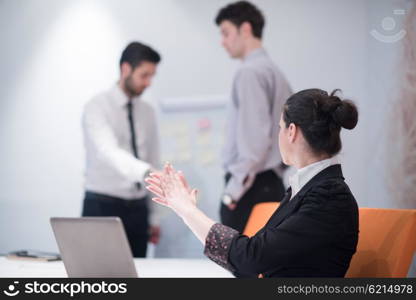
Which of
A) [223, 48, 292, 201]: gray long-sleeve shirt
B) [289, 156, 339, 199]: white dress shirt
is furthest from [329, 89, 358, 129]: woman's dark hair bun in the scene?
[223, 48, 292, 201]: gray long-sleeve shirt

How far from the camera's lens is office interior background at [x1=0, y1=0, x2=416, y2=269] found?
444cm

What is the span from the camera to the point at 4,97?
5023mm

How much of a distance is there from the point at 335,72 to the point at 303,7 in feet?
1.83

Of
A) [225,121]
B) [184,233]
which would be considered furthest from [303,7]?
[184,233]

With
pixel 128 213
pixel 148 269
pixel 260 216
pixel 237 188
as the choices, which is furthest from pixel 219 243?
pixel 128 213

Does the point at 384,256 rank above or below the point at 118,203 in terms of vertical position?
above

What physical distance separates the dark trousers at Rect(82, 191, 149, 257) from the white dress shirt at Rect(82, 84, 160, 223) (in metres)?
0.05

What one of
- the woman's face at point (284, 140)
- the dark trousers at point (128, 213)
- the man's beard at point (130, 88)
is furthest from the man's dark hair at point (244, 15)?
the woman's face at point (284, 140)

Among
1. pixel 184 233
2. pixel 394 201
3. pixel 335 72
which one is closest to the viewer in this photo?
pixel 394 201

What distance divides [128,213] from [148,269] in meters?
1.88

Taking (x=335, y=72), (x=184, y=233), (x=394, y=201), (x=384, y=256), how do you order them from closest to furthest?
1. (x=384, y=256)
2. (x=394, y=201)
3. (x=335, y=72)
4. (x=184, y=233)

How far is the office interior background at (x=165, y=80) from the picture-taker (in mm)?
4438

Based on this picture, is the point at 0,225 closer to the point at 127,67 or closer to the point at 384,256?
the point at 127,67

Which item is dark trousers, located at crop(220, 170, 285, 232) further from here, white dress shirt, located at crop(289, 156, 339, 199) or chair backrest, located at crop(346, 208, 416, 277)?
white dress shirt, located at crop(289, 156, 339, 199)
